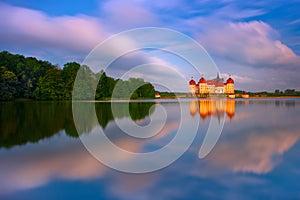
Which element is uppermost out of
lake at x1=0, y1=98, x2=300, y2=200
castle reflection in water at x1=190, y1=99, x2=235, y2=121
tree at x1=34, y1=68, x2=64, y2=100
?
tree at x1=34, y1=68, x2=64, y2=100

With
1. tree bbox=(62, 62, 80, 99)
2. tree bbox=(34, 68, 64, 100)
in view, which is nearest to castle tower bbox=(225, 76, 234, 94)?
tree bbox=(62, 62, 80, 99)

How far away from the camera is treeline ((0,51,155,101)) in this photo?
179ft

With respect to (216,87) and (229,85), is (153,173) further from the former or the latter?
(229,85)

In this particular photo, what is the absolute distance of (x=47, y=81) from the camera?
200 feet

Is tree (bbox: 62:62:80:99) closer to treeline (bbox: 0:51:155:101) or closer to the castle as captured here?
treeline (bbox: 0:51:155:101)

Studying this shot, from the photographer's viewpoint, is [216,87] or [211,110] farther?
[216,87]

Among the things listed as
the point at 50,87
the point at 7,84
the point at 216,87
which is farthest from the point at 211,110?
the point at 216,87

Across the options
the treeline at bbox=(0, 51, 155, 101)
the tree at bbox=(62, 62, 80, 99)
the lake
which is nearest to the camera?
the lake

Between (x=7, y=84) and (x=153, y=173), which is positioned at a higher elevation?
(x=7, y=84)

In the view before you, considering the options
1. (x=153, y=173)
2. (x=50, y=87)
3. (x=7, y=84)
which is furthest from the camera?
(x=50, y=87)

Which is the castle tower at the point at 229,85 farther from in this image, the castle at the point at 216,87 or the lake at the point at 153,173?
the lake at the point at 153,173

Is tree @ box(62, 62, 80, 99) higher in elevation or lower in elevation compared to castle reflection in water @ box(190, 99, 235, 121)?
higher

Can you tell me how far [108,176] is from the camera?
20.3 feet

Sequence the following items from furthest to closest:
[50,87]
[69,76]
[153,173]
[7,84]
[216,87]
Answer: [216,87], [69,76], [50,87], [7,84], [153,173]
